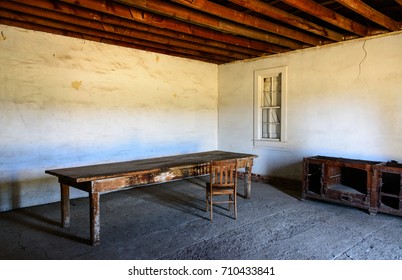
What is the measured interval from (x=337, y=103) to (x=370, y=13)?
1.87 metres

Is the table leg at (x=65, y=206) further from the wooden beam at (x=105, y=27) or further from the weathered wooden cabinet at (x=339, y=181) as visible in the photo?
the weathered wooden cabinet at (x=339, y=181)

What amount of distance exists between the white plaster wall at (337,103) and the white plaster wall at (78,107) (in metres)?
1.80

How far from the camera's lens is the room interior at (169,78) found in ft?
14.7

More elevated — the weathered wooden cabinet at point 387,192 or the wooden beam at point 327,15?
the wooden beam at point 327,15

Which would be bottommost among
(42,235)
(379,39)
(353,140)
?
(42,235)

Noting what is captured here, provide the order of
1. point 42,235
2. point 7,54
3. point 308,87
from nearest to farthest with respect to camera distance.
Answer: point 42,235 < point 7,54 < point 308,87

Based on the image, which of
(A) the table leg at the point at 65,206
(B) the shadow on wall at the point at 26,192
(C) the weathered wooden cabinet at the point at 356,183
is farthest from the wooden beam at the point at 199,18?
(B) the shadow on wall at the point at 26,192

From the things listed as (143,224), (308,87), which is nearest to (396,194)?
(308,87)

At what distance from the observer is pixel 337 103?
5.76 metres

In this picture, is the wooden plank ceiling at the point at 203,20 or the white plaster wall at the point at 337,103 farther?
the white plaster wall at the point at 337,103

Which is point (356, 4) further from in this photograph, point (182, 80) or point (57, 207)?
point (57, 207)

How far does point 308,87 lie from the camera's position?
6.19 metres

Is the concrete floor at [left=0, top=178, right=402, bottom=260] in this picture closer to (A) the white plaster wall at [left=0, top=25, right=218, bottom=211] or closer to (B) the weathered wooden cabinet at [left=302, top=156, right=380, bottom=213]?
(B) the weathered wooden cabinet at [left=302, top=156, right=380, bottom=213]

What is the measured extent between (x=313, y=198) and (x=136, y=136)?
381cm
